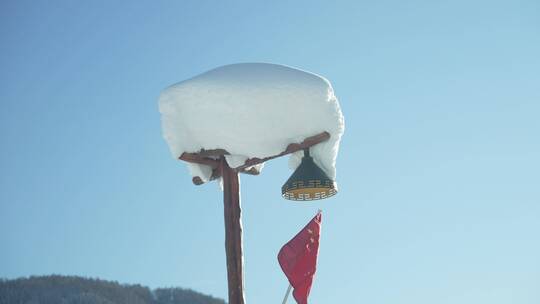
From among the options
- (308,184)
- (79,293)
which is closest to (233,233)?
(308,184)

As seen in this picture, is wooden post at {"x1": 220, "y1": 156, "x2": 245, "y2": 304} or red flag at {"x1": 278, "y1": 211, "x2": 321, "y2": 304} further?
wooden post at {"x1": 220, "y1": 156, "x2": 245, "y2": 304}

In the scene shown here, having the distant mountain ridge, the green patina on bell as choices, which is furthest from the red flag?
the distant mountain ridge

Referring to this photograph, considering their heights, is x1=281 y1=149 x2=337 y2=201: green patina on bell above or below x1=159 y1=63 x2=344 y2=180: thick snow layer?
below

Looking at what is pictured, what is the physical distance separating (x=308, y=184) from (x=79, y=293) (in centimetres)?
2407

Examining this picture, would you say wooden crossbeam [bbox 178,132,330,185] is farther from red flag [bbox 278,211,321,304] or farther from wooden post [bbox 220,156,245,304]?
red flag [bbox 278,211,321,304]

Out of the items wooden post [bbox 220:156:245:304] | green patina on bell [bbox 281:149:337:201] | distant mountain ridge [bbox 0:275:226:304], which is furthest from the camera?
distant mountain ridge [bbox 0:275:226:304]

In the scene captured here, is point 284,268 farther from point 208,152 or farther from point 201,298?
point 201,298

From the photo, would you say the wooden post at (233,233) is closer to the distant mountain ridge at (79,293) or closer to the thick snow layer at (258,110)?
the thick snow layer at (258,110)

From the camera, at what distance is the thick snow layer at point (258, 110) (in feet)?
22.9

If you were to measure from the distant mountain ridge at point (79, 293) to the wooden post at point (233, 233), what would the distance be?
2211cm

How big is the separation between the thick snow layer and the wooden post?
0.31 meters

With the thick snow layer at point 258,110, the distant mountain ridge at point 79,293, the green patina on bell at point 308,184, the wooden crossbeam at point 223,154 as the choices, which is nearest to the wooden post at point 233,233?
the wooden crossbeam at point 223,154

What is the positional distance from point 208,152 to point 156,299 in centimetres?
2650

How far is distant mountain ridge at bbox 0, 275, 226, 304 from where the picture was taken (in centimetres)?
2811
